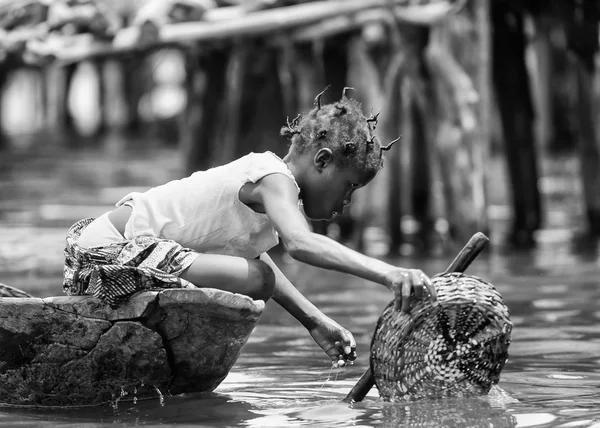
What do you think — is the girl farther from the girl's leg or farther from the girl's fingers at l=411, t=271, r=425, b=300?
the girl's fingers at l=411, t=271, r=425, b=300

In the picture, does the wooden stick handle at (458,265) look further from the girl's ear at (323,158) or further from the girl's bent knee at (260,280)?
the girl's ear at (323,158)

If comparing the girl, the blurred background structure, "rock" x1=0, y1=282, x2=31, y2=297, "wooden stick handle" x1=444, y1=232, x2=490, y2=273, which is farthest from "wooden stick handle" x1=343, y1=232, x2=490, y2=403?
the blurred background structure

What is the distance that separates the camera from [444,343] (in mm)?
4648

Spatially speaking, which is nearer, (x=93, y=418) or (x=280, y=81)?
(x=93, y=418)

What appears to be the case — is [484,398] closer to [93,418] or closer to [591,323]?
[93,418]

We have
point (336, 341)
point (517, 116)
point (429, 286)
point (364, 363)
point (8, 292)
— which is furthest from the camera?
point (517, 116)

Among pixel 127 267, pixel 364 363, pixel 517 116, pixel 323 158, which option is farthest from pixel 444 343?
pixel 517 116

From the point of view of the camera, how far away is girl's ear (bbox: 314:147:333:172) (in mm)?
4793

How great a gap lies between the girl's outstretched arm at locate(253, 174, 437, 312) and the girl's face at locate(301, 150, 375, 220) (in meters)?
0.14

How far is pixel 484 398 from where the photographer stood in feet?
15.6

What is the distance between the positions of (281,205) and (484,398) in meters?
1.06

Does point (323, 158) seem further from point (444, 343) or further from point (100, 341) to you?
point (100, 341)

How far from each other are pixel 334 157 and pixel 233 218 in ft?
1.63

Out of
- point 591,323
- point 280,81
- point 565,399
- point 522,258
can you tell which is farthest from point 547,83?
point 565,399
